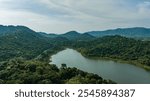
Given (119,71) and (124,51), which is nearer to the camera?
(119,71)

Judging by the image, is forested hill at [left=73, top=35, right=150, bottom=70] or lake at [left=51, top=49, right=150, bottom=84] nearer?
lake at [left=51, top=49, right=150, bottom=84]

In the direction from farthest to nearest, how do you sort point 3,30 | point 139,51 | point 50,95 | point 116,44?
point 3,30
point 116,44
point 139,51
point 50,95

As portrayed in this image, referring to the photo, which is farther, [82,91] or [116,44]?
[116,44]

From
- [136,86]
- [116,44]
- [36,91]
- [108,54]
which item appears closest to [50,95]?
[36,91]

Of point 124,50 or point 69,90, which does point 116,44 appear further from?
point 69,90

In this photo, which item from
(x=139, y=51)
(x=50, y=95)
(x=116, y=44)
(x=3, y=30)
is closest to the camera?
(x=50, y=95)

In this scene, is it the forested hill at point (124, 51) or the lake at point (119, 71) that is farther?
the forested hill at point (124, 51)

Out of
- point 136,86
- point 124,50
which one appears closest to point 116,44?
point 124,50

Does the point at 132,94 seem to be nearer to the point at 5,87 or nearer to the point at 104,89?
the point at 104,89

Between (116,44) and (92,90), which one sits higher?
(92,90)
